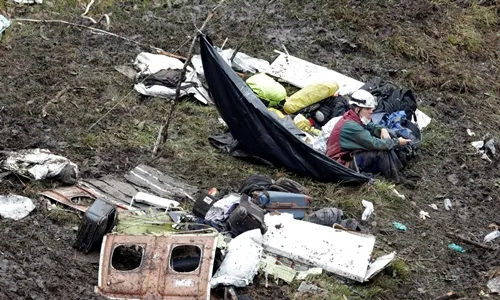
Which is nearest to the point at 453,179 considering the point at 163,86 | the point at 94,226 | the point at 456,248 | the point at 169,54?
the point at 456,248

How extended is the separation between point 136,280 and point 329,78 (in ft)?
17.2

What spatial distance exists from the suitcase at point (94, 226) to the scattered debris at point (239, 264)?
3.12 ft

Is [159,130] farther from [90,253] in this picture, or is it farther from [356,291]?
[356,291]

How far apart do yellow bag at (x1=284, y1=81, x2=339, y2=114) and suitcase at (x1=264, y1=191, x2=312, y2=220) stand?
219cm

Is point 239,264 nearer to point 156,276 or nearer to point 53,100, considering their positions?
point 156,276

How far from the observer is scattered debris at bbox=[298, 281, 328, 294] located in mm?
6465

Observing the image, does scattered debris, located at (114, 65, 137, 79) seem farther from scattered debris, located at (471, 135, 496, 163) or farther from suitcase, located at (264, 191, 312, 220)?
scattered debris, located at (471, 135, 496, 163)

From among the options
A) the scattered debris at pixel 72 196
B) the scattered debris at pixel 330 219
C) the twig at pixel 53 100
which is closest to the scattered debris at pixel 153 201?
the scattered debris at pixel 72 196

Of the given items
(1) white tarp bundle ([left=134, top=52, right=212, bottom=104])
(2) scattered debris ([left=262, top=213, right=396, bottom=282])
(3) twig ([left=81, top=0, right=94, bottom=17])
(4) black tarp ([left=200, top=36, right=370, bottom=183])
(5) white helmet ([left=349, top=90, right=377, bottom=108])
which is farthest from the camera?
(3) twig ([left=81, top=0, right=94, bottom=17])

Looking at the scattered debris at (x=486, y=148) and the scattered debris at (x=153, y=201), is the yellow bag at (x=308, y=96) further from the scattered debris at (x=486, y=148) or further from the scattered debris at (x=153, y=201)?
the scattered debris at (x=153, y=201)

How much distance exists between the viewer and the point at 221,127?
921cm

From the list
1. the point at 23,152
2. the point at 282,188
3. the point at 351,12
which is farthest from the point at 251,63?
the point at 23,152

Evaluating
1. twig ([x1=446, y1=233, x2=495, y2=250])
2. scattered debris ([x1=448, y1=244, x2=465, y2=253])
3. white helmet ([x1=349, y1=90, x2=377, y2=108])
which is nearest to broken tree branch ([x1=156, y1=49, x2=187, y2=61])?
white helmet ([x1=349, y1=90, x2=377, y2=108])

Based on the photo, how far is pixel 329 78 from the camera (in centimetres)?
1055
